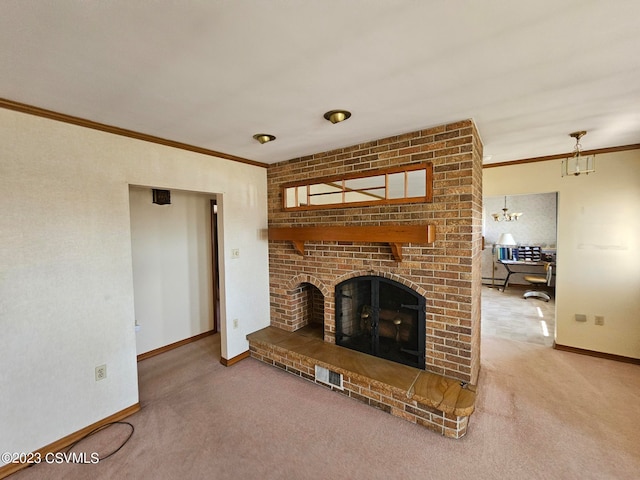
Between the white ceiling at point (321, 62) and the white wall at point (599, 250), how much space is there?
1.11 meters

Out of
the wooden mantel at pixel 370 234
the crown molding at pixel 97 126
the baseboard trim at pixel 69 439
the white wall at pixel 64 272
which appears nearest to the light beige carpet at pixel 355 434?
the baseboard trim at pixel 69 439

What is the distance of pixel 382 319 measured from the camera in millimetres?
2807

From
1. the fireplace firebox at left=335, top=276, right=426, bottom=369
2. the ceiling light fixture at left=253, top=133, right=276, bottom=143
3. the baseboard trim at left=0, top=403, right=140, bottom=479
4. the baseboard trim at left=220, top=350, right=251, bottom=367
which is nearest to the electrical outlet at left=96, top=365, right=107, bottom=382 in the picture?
the baseboard trim at left=0, top=403, right=140, bottom=479

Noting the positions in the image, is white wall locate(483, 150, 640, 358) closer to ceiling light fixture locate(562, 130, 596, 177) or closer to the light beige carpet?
the light beige carpet

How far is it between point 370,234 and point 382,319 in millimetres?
898

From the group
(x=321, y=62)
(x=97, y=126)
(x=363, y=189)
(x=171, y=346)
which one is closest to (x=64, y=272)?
(x=97, y=126)

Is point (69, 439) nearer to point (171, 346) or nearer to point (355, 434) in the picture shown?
point (171, 346)

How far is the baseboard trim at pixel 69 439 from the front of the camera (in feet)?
5.98

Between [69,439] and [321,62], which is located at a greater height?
[321,62]

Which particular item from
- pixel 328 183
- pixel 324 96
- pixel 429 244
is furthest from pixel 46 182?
Result: pixel 429 244

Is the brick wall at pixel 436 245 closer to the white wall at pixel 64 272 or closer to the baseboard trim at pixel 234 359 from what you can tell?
the baseboard trim at pixel 234 359

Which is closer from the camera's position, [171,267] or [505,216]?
[171,267]

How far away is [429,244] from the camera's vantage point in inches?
96.2

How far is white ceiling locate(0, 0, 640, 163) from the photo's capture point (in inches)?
42.4
